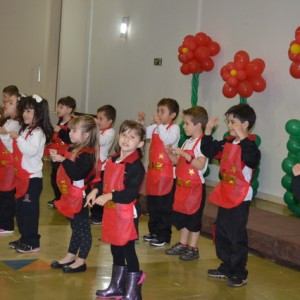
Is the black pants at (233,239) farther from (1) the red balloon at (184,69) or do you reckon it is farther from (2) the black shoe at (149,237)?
(1) the red balloon at (184,69)

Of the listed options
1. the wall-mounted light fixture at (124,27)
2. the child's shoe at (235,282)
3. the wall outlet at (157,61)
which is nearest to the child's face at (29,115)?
the child's shoe at (235,282)

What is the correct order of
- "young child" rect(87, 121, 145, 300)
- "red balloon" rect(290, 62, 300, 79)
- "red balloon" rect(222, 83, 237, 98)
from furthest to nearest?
"red balloon" rect(222, 83, 237, 98), "red balloon" rect(290, 62, 300, 79), "young child" rect(87, 121, 145, 300)

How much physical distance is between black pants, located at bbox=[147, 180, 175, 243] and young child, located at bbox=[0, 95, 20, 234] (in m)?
1.29

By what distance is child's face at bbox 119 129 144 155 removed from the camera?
4074 millimetres

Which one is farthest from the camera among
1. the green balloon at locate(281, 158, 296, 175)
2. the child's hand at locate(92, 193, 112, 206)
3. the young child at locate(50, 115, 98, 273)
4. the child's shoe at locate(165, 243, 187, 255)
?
the green balloon at locate(281, 158, 296, 175)

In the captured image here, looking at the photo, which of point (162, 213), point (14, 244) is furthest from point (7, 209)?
point (162, 213)

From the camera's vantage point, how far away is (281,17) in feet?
26.0

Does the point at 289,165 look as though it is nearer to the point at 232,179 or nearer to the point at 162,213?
the point at 162,213

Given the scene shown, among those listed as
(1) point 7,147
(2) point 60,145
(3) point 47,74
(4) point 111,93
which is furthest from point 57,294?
(3) point 47,74

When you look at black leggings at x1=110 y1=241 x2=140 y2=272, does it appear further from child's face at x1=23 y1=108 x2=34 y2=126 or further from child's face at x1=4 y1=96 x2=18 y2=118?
child's face at x1=4 y1=96 x2=18 y2=118

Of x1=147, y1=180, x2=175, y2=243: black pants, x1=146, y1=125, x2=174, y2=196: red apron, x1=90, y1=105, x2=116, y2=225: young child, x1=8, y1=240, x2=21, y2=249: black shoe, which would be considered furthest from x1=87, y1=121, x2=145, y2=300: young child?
x1=90, y1=105, x2=116, y2=225: young child

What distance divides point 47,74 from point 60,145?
6.43 meters

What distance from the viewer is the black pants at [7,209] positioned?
5766 mm

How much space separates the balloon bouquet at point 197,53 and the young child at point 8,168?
134 inches
